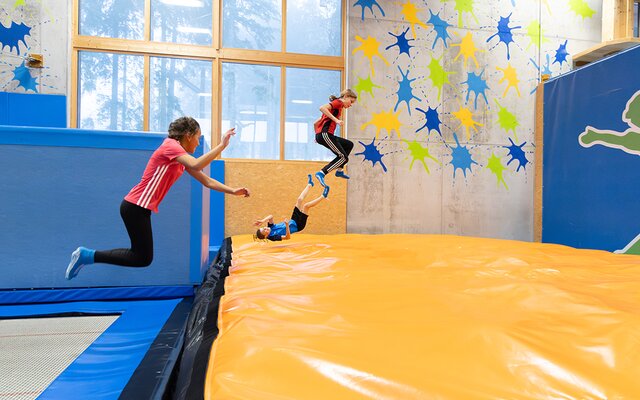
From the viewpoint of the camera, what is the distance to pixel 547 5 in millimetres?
5551

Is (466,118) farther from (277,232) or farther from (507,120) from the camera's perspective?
(277,232)

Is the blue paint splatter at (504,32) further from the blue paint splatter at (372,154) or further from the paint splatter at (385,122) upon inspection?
the blue paint splatter at (372,154)

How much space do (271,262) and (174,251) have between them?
57 cm

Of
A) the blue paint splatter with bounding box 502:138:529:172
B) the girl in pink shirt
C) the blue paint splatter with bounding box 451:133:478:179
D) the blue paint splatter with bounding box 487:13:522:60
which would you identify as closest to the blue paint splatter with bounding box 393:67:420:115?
the blue paint splatter with bounding box 451:133:478:179

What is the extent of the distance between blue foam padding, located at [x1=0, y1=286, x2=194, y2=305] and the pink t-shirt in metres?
0.65

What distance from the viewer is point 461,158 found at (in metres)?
5.35

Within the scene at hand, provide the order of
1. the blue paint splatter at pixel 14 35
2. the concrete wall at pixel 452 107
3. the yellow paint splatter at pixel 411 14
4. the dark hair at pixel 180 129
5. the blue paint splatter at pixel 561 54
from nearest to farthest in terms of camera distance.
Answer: the dark hair at pixel 180 129 < the blue paint splatter at pixel 14 35 < the concrete wall at pixel 452 107 < the yellow paint splatter at pixel 411 14 < the blue paint splatter at pixel 561 54

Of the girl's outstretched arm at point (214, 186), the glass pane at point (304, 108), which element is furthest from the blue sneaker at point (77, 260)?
the glass pane at point (304, 108)

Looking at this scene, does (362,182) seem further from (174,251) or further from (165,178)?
(165,178)

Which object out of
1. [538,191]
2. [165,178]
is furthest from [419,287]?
[538,191]

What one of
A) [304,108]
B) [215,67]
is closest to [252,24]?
[215,67]

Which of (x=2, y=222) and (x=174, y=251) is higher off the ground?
(x=2, y=222)

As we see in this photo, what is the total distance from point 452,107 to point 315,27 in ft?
A: 6.84

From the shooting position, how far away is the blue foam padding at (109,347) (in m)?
1.12
